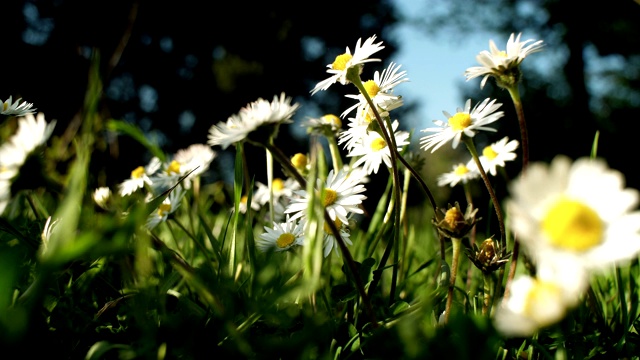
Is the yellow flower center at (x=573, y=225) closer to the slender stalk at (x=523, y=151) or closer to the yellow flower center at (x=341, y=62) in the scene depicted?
the slender stalk at (x=523, y=151)

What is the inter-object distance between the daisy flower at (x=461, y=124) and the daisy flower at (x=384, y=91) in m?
0.06

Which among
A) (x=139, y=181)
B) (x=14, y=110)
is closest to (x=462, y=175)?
(x=139, y=181)

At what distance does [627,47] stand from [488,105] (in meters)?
8.60

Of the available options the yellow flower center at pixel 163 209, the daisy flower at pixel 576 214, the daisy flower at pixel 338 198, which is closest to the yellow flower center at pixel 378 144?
the daisy flower at pixel 338 198

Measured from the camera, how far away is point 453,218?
521mm

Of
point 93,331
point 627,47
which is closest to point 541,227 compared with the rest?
point 93,331

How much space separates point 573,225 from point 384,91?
A: 0.45 meters

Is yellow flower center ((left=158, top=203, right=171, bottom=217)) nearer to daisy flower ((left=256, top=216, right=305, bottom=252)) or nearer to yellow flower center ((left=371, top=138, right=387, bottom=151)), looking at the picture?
daisy flower ((left=256, top=216, right=305, bottom=252))

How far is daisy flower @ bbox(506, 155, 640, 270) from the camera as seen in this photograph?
1.05ft

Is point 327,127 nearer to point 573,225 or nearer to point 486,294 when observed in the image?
point 486,294

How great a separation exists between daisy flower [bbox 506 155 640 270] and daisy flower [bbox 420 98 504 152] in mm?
241

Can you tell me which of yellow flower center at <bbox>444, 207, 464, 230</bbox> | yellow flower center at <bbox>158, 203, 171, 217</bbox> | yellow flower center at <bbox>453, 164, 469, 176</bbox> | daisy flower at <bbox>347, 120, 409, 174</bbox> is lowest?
yellow flower center at <bbox>453, 164, 469, 176</bbox>

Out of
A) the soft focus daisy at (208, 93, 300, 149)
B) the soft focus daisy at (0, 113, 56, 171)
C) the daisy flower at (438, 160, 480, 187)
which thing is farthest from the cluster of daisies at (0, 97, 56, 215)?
the daisy flower at (438, 160, 480, 187)

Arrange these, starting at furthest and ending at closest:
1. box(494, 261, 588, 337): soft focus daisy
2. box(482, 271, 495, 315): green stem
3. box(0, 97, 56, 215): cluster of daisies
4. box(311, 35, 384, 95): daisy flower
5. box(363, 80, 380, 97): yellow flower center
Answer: box(363, 80, 380, 97): yellow flower center, box(311, 35, 384, 95): daisy flower, box(482, 271, 495, 315): green stem, box(0, 97, 56, 215): cluster of daisies, box(494, 261, 588, 337): soft focus daisy
